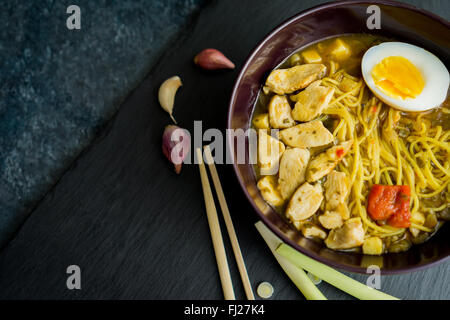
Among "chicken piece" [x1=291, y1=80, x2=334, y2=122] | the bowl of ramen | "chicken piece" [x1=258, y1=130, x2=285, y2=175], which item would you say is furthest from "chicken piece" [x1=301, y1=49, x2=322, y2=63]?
"chicken piece" [x1=258, y1=130, x2=285, y2=175]

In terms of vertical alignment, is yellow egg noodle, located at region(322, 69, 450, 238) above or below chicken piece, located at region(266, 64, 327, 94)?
below

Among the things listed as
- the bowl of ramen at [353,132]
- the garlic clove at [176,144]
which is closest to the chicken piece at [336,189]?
the bowl of ramen at [353,132]

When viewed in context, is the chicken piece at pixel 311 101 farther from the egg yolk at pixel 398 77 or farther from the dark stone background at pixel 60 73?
the dark stone background at pixel 60 73

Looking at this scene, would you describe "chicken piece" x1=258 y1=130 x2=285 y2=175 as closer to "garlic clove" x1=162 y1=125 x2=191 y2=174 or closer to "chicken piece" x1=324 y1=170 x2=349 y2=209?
"chicken piece" x1=324 y1=170 x2=349 y2=209

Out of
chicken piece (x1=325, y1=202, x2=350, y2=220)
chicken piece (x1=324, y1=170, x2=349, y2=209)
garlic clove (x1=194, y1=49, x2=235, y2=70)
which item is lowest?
chicken piece (x1=325, y1=202, x2=350, y2=220)

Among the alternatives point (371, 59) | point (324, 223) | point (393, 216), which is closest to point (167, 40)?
point (371, 59)

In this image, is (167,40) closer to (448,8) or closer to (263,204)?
(263,204)
